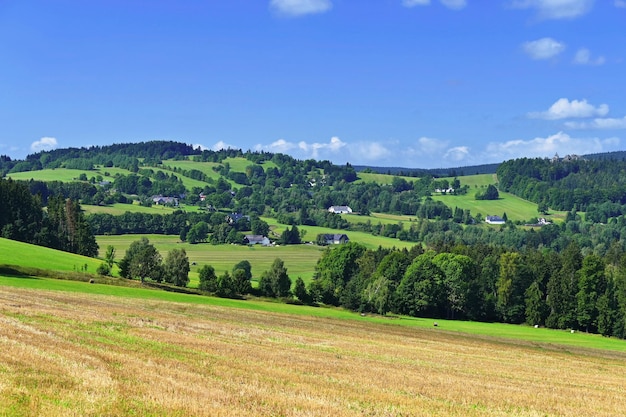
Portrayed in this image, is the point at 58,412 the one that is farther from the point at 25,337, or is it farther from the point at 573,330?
the point at 573,330

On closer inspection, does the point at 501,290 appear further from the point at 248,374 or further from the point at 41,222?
the point at 248,374

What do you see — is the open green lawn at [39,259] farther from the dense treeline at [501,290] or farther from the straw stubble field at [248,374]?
the straw stubble field at [248,374]

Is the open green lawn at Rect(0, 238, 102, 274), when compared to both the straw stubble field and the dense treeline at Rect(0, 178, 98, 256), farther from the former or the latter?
the straw stubble field

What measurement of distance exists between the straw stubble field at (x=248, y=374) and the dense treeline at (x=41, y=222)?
98.4 metres

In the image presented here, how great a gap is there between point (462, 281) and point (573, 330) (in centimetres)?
2016

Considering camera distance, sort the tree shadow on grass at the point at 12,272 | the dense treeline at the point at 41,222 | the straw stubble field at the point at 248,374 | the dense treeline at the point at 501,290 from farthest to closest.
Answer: the dense treeline at the point at 41,222
the dense treeline at the point at 501,290
the tree shadow on grass at the point at 12,272
the straw stubble field at the point at 248,374

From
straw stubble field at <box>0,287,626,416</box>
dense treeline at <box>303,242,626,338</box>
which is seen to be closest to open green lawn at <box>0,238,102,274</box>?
dense treeline at <box>303,242,626,338</box>

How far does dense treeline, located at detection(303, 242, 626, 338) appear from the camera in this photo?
110 metres

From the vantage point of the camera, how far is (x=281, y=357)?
33938 millimetres

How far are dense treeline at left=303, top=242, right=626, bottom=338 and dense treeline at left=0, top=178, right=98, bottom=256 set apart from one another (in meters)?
58.9

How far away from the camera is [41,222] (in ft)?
485

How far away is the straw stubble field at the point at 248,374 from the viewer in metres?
19.2

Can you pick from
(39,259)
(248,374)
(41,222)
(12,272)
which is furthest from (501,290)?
(248,374)

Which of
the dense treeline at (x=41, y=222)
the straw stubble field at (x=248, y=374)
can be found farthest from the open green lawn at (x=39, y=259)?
the straw stubble field at (x=248, y=374)
